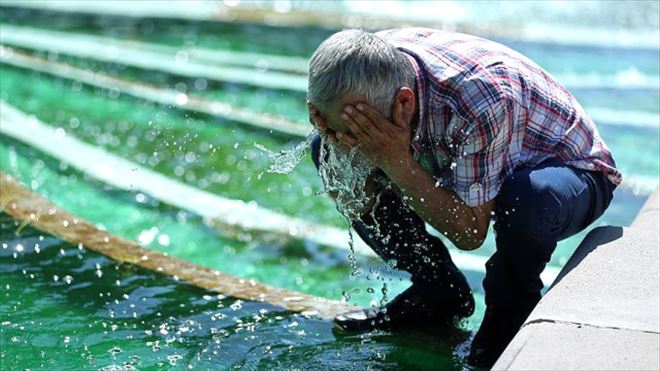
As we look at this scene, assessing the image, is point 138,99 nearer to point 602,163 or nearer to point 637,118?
point 637,118

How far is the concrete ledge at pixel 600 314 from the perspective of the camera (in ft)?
8.70

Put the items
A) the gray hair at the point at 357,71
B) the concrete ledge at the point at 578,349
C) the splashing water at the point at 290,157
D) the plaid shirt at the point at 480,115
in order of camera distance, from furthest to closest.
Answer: the splashing water at the point at 290,157
the plaid shirt at the point at 480,115
the gray hair at the point at 357,71
the concrete ledge at the point at 578,349

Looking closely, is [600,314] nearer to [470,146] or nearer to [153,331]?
[470,146]

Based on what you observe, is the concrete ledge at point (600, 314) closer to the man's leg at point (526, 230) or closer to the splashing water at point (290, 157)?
the man's leg at point (526, 230)

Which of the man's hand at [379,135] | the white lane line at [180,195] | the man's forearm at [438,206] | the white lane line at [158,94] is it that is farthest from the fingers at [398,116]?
the white lane line at [158,94]

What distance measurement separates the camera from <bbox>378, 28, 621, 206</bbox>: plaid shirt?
318 cm

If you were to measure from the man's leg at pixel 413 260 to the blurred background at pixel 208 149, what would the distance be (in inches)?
4.0

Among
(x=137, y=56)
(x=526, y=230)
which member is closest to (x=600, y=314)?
(x=526, y=230)

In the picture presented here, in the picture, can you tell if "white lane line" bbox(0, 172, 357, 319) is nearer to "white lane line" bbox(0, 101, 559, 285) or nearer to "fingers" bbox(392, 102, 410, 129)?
"white lane line" bbox(0, 101, 559, 285)

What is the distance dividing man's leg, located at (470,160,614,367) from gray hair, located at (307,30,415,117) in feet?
1.58

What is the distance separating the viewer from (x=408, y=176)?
127 inches

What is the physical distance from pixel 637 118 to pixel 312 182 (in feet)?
8.64

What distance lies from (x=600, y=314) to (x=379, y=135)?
0.75m

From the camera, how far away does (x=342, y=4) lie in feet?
38.5
